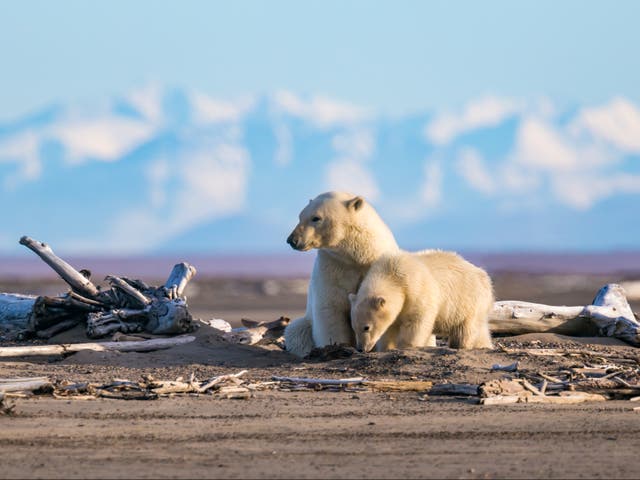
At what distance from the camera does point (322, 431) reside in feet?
28.3

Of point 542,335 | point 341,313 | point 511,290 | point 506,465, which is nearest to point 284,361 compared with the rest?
point 341,313

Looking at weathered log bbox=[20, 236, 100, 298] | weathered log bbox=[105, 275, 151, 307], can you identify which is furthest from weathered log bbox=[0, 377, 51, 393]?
weathered log bbox=[20, 236, 100, 298]

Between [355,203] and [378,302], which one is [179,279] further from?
[378,302]

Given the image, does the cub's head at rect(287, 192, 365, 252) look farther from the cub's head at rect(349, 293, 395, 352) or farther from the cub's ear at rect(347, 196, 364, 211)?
the cub's head at rect(349, 293, 395, 352)

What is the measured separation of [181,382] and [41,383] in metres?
1.14

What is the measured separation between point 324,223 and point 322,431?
397 centimetres

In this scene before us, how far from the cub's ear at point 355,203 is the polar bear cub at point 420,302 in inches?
25.0

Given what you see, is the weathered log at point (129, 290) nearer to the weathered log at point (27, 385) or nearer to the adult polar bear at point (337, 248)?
the adult polar bear at point (337, 248)

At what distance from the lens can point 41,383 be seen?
10.1 metres

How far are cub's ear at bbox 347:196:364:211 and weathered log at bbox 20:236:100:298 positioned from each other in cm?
377

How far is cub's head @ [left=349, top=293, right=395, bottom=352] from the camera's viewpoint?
11.6 m

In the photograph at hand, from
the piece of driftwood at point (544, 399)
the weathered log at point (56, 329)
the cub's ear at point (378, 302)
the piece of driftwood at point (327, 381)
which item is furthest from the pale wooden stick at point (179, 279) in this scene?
the piece of driftwood at point (544, 399)

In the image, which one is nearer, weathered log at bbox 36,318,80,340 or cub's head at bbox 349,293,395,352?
cub's head at bbox 349,293,395,352

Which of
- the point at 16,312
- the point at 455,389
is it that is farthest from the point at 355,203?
the point at 16,312
